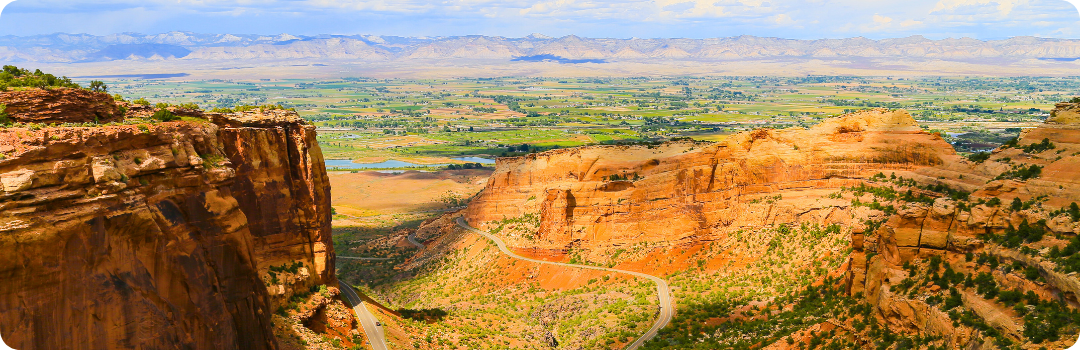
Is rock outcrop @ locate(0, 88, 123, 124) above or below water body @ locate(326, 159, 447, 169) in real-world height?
above

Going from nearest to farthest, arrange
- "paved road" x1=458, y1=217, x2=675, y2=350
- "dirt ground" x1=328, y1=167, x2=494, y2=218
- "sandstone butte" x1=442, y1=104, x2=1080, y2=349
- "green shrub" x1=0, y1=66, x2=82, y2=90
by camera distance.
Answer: "green shrub" x1=0, y1=66, x2=82, y2=90
"sandstone butte" x1=442, y1=104, x2=1080, y2=349
"paved road" x1=458, y1=217, x2=675, y2=350
"dirt ground" x1=328, y1=167, x2=494, y2=218

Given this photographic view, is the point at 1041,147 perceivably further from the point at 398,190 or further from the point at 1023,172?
the point at 398,190

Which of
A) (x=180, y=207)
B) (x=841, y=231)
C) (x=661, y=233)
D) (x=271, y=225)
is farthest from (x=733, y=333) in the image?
(x=180, y=207)

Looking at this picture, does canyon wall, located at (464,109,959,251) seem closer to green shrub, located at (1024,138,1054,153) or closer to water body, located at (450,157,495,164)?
green shrub, located at (1024,138,1054,153)

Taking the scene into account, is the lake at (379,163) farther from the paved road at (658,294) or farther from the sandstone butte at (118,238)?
the sandstone butte at (118,238)

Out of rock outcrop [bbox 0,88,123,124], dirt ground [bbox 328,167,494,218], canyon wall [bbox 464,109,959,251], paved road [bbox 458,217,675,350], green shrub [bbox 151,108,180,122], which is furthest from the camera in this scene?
dirt ground [bbox 328,167,494,218]

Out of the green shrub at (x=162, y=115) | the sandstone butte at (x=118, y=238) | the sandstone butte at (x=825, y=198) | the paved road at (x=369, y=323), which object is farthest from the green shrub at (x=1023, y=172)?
the green shrub at (x=162, y=115)

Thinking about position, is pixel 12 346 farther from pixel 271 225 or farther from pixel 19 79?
pixel 271 225

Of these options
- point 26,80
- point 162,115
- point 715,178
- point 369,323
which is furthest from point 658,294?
point 26,80

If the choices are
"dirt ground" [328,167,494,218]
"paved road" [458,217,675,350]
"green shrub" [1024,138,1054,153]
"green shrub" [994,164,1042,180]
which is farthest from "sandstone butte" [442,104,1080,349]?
"dirt ground" [328,167,494,218]
